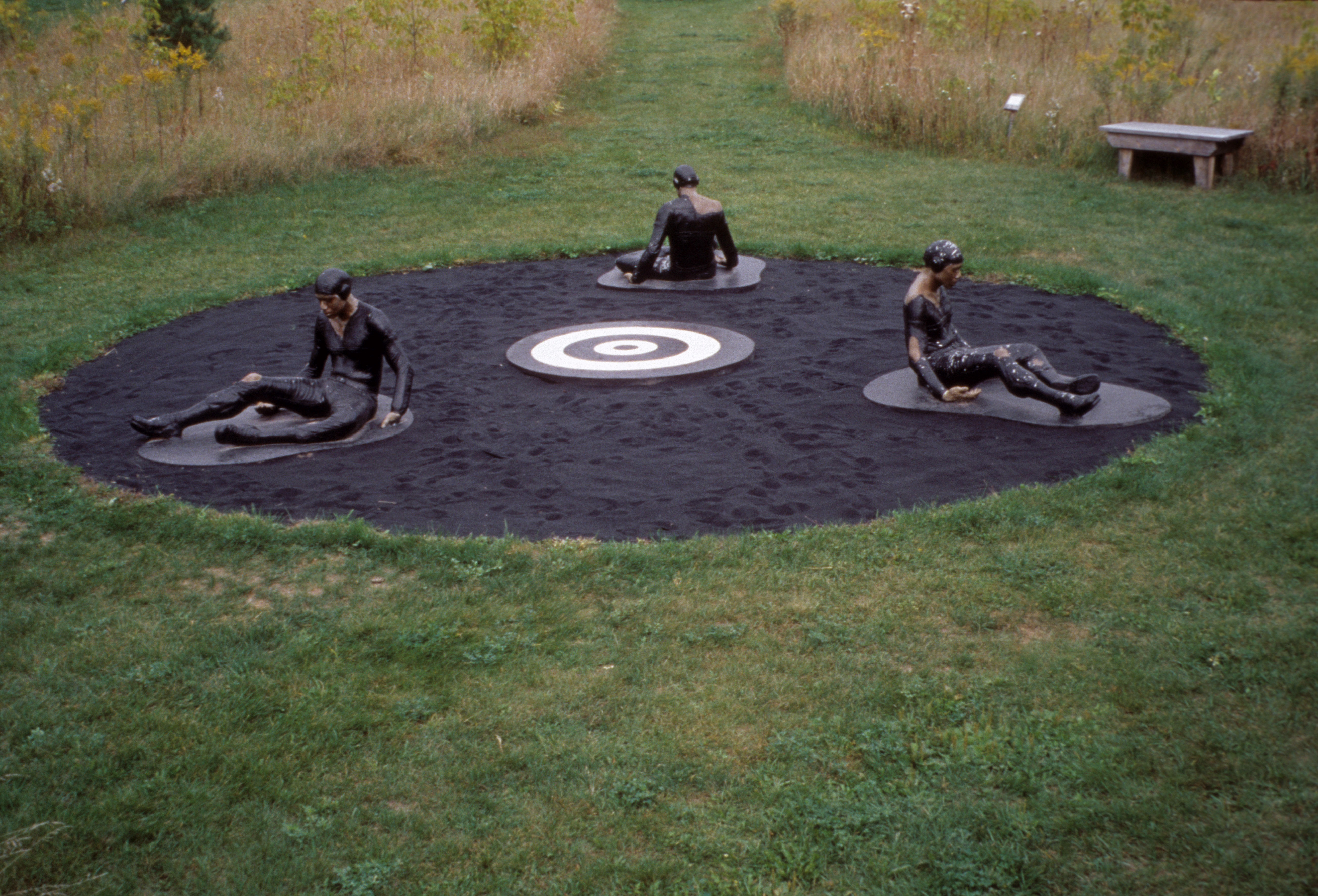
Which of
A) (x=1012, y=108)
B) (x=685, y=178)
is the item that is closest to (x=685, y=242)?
(x=685, y=178)

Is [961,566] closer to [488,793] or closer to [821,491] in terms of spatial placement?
[821,491]

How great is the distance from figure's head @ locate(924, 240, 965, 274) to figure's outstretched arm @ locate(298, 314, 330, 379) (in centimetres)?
448

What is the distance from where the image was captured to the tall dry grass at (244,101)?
15148 mm

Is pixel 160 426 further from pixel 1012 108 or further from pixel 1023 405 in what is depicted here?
pixel 1012 108

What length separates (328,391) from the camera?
835 cm

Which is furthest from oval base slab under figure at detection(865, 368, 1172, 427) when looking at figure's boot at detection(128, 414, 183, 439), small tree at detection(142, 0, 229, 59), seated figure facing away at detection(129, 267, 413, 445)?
small tree at detection(142, 0, 229, 59)

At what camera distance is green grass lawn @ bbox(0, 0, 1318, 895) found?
3939 mm

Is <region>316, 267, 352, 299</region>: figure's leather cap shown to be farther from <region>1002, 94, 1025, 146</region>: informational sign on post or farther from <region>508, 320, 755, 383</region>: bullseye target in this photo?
<region>1002, 94, 1025, 146</region>: informational sign on post

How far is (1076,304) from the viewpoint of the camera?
11.4 metres

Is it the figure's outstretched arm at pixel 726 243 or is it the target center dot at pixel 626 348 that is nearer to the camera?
the target center dot at pixel 626 348

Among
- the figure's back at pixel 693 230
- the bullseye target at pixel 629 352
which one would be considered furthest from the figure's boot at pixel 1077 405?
the figure's back at pixel 693 230

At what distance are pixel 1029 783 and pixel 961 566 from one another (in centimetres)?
189

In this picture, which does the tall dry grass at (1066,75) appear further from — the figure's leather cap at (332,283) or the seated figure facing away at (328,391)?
the figure's leather cap at (332,283)

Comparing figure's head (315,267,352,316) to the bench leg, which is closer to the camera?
figure's head (315,267,352,316)
